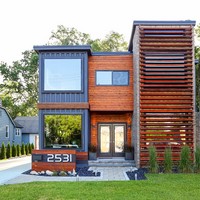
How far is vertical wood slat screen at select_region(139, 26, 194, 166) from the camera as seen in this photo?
15023mm

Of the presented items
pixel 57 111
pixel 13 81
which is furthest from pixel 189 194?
pixel 13 81

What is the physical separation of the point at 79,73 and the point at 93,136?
3.50 meters

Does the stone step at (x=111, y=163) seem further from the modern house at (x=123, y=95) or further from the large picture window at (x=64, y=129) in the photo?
the large picture window at (x=64, y=129)

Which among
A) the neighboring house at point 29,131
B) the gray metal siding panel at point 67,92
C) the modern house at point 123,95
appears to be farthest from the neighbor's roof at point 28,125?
the gray metal siding panel at point 67,92

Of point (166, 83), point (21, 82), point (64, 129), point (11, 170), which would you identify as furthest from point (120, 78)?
point (21, 82)

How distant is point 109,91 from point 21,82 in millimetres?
25349

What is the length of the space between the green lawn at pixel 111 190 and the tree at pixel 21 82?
30227 mm

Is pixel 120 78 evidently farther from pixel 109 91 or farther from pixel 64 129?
pixel 64 129

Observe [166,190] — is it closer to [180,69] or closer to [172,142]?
[172,142]

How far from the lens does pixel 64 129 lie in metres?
16.2

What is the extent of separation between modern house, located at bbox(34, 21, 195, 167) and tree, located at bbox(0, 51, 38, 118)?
900 inches

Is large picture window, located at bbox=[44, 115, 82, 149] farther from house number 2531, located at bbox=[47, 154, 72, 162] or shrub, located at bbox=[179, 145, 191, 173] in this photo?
shrub, located at bbox=[179, 145, 191, 173]

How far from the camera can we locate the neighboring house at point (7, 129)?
30.0m

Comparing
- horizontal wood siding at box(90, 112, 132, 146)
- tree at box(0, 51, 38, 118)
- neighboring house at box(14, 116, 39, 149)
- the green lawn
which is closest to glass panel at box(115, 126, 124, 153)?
horizontal wood siding at box(90, 112, 132, 146)
